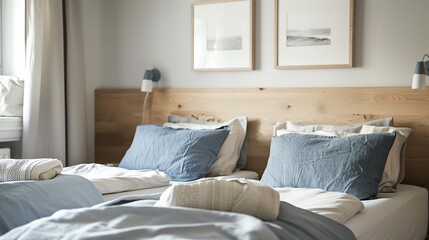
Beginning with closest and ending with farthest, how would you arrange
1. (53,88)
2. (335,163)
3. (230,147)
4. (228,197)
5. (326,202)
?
(228,197) → (326,202) → (335,163) → (230,147) → (53,88)

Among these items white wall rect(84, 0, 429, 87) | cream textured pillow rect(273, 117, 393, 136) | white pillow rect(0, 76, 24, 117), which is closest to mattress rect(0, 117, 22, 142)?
white pillow rect(0, 76, 24, 117)

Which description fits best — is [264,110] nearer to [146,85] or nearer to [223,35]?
[223,35]

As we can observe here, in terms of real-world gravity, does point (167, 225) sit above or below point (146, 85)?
below

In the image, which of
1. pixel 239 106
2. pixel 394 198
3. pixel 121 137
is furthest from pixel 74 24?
pixel 394 198

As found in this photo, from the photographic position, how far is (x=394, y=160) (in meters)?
3.13

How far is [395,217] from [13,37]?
9.02 ft

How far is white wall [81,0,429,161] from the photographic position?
Result: 130 inches

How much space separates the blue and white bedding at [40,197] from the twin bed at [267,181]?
0.14 m

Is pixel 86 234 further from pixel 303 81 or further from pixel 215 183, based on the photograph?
pixel 303 81

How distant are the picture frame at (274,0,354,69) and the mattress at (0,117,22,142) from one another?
67.8 inches

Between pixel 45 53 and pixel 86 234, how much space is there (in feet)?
7.85

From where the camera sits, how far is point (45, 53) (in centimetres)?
397

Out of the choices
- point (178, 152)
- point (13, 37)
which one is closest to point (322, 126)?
point (178, 152)

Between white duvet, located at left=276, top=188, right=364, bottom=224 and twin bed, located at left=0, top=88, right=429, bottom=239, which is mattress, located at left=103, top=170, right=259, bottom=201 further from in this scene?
white duvet, located at left=276, top=188, right=364, bottom=224
